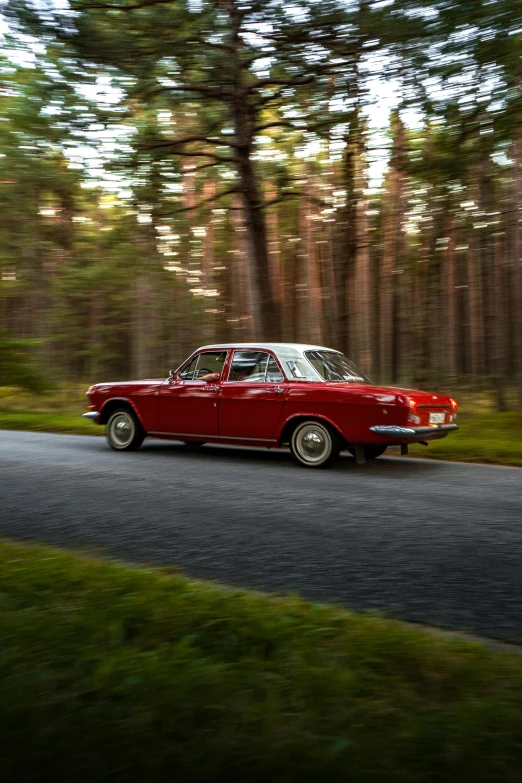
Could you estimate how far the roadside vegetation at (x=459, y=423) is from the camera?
11477mm

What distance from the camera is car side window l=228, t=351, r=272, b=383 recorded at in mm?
10668

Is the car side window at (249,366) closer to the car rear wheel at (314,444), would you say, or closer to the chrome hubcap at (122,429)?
the car rear wheel at (314,444)

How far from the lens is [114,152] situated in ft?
50.7

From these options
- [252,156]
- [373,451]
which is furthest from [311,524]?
[252,156]

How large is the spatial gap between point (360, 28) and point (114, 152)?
5.42 m

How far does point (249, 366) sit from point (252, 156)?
7992 mm

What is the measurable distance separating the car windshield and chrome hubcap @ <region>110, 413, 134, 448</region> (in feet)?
9.81

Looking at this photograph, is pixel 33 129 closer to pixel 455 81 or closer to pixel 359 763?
pixel 455 81

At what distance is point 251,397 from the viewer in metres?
10.5

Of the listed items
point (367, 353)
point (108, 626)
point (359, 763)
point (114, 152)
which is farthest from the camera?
point (367, 353)

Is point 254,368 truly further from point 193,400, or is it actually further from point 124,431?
point 124,431

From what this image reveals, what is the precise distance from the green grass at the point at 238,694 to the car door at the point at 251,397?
631cm

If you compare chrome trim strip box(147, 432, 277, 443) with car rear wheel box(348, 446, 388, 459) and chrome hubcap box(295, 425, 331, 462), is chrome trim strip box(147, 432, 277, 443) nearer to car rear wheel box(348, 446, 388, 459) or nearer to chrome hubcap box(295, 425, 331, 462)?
chrome hubcap box(295, 425, 331, 462)

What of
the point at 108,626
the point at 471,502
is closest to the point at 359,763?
the point at 108,626
